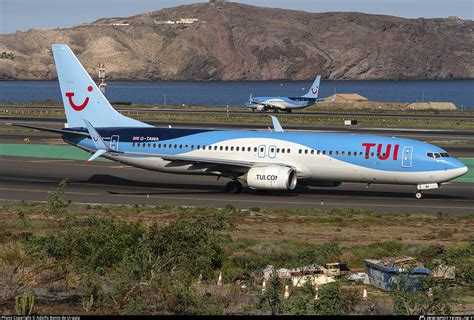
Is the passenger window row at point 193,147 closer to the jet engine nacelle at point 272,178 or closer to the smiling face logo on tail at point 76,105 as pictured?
the jet engine nacelle at point 272,178

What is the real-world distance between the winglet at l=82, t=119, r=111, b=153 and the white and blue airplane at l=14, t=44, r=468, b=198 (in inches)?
2.5

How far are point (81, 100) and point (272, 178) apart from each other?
14683mm

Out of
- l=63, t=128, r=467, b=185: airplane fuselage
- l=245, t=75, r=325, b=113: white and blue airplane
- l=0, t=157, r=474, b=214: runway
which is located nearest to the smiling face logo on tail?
l=63, t=128, r=467, b=185: airplane fuselage

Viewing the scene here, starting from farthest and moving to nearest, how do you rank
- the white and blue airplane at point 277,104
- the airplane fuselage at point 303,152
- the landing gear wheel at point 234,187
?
the white and blue airplane at point 277,104 → the landing gear wheel at point 234,187 → the airplane fuselage at point 303,152

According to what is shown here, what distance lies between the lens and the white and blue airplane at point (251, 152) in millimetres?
54219

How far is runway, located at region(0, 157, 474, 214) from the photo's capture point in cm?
5309

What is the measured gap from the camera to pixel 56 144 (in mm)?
85688

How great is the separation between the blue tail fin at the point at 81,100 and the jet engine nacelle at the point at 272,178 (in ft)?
30.4

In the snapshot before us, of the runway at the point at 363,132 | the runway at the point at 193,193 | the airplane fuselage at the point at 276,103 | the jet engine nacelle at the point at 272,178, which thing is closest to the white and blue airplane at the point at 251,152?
the jet engine nacelle at the point at 272,178

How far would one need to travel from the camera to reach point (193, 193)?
58.0 metres

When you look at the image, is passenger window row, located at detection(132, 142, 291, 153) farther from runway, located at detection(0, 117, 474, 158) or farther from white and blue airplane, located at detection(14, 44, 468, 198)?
runway, located at detection(0, 117, 474, 158)

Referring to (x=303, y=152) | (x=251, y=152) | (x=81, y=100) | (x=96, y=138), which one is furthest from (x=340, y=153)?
(x=81, y=100)

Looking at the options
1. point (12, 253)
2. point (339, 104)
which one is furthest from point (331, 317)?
point (339, 104)

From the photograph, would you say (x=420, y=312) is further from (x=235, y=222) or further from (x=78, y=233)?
(x=235, y=222)
